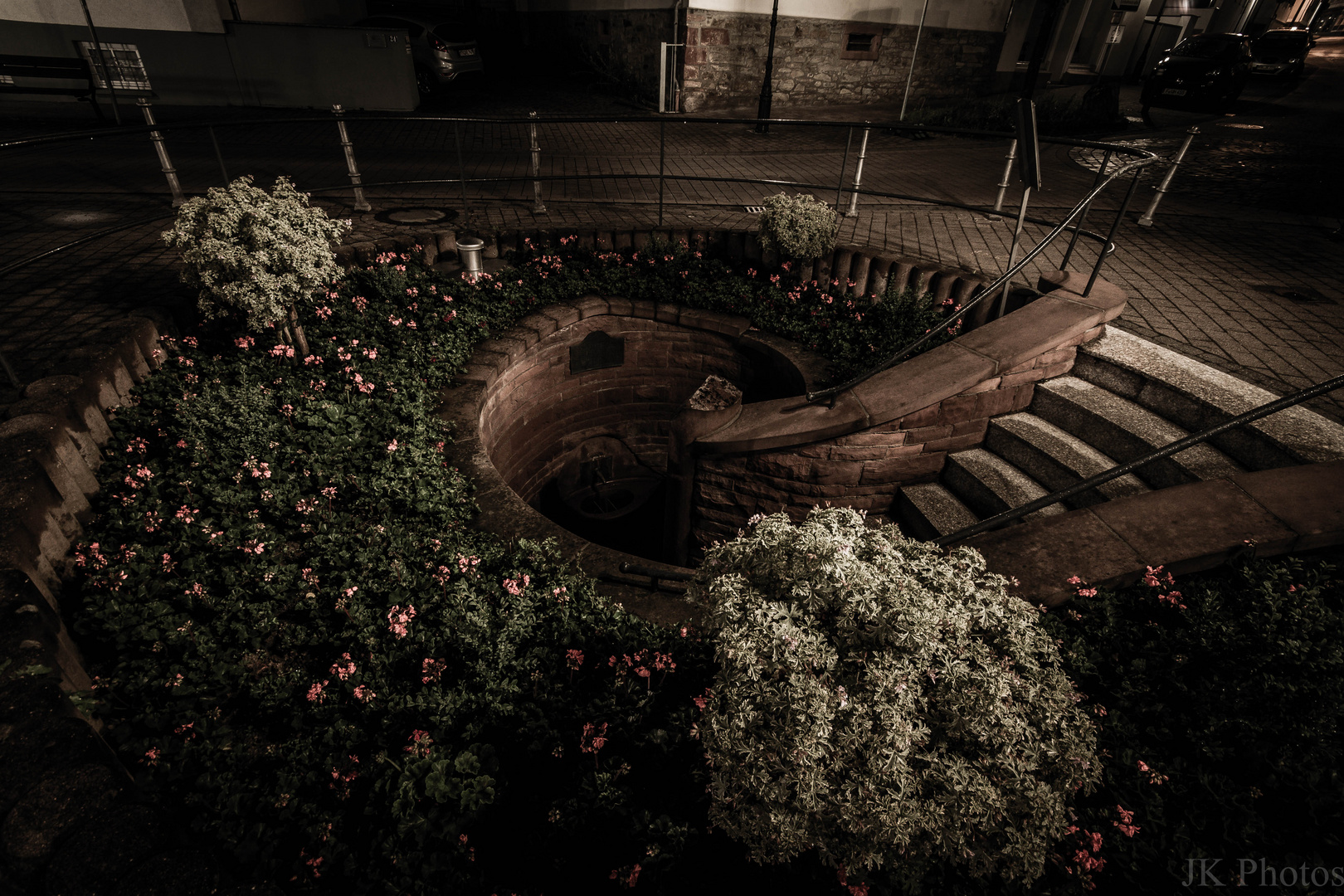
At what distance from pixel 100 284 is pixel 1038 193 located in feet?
35.7

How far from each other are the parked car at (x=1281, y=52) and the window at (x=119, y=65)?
3130 centimetres

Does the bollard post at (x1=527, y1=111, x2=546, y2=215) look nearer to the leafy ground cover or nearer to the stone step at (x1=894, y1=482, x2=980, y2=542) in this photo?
the leafy ground cover

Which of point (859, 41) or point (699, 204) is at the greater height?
point (859, 41)

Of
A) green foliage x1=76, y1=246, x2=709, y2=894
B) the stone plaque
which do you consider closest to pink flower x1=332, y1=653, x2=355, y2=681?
green foliage x1=76, y1=246, x2=709, y2=894

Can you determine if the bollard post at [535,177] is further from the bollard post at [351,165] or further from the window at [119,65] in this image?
the window at [119,65]

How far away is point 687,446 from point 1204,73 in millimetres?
19972

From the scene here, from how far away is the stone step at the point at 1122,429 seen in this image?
3965mm

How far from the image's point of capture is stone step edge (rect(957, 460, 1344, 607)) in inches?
122

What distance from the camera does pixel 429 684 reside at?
9.41 feet

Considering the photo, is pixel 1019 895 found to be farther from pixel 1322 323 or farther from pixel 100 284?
pixel 100 284

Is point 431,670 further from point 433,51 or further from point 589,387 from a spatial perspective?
point 433,51

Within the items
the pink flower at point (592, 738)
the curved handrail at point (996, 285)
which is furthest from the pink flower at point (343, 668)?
the curved handrail at point (996, 285)

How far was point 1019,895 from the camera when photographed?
2.13 meters

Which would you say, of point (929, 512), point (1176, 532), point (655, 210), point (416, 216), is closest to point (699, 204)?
point (655, 210)
